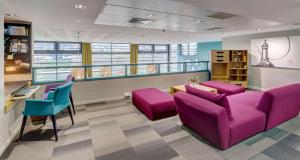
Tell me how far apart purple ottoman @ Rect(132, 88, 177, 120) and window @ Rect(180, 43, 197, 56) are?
921cm

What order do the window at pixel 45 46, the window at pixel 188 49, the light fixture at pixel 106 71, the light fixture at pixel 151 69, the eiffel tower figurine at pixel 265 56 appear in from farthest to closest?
the window at pixel 188 49 < the window at pixel 45 46 < the eiffel tower figurine at pixel 265 56 < the light fixture at pixel 151 69 < the light fixture at pixel 106 71

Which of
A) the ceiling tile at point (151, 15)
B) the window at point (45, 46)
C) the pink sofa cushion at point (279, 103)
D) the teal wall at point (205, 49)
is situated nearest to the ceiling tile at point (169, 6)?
the ceiling tile at point (151, 15)

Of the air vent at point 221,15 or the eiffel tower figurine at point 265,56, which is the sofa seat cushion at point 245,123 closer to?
the air vent at point 221,15

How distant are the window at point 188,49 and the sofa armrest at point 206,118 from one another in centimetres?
1004

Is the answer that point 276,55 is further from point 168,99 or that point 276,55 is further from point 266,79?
point 168,99

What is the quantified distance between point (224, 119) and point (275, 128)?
156 centimetres

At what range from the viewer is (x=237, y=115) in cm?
266

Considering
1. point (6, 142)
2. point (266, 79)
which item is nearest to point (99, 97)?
point (6, 142)

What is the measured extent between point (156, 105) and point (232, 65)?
4.69 m

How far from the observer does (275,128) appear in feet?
9.84

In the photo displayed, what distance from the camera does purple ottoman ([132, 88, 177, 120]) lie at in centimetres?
339

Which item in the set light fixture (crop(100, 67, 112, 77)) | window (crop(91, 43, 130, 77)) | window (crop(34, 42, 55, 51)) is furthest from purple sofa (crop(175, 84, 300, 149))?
window (crop(34, 42, 55, 51))

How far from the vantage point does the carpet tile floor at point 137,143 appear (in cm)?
226

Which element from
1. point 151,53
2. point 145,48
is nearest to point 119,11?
point 145,48
